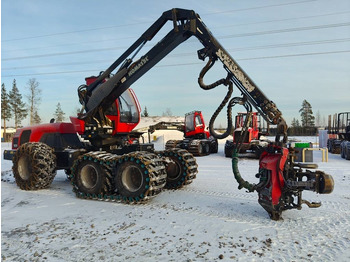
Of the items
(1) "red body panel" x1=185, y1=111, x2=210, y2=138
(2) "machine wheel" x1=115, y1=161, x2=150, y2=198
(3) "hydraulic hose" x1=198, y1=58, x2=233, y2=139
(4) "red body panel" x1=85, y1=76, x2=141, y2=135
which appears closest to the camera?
(3) "hydraulic hose" x1=198, y1=58, x2=233, y2=139

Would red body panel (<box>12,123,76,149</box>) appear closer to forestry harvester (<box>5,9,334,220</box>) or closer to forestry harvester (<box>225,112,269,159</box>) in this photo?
forestry harvester (<box>5,9,334,220</box>)

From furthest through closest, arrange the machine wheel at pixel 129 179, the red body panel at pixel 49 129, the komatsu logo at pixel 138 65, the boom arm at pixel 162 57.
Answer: the red body panel at pixel 49 129 < the komatsu logo at pixel 138 65 < the machine wheel at pixel 129 179 < the boom arm at pixel 162 57

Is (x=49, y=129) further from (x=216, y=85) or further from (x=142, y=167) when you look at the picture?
(x=216, y=85)

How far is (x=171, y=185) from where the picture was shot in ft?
24.8

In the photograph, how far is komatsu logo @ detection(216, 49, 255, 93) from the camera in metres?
5.53

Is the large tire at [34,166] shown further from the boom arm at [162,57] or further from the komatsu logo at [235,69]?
the komatsu logo at [235,69]

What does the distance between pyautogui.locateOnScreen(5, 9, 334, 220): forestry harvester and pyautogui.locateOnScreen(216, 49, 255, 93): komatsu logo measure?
19 mm

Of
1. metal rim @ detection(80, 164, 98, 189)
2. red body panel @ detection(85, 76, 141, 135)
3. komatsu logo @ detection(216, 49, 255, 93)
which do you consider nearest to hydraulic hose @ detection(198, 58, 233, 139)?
komatsu logo @ detection(216, 49, 255, 93)

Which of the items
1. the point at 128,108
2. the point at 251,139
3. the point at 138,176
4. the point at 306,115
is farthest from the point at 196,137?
the point at 306,115

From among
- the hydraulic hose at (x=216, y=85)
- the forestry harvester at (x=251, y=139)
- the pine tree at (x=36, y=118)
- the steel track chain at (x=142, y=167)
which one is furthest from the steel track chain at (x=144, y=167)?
the pine tree at (x=36, y=118)

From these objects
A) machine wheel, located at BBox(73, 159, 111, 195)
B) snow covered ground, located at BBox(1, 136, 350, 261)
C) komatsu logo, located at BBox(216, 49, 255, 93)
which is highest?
komatsu logo, located at BBox(216, 49, 255, 93)

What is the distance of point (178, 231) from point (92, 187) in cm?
288

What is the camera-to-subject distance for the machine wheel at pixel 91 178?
6.45 m

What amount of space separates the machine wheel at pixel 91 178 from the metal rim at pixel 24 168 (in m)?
1.95
